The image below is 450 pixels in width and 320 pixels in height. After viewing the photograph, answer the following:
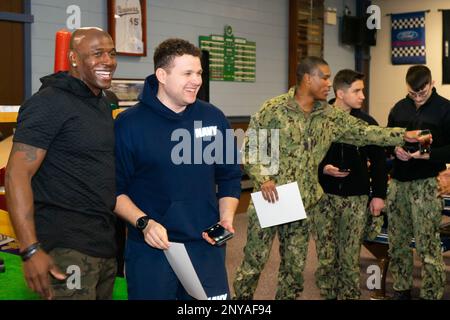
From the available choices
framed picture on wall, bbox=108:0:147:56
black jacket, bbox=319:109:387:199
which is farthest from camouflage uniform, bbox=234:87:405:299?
framed picture on wall, bbox=108:0:147:56

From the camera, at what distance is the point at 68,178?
6.73 ft

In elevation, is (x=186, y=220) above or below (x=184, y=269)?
above

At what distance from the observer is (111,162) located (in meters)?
2.20

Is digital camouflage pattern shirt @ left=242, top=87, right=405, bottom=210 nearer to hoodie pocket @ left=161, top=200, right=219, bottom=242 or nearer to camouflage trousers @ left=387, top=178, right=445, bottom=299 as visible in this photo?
camouflage trousers @ left=387, top=178, right=445, bottom=299

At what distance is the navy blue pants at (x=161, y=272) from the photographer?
2.34 m

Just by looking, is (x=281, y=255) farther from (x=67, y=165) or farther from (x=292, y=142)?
(x=67, y=165)

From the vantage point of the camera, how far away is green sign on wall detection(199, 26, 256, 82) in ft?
25.4

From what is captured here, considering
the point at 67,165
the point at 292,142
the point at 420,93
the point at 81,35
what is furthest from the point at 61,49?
the point at 420,93

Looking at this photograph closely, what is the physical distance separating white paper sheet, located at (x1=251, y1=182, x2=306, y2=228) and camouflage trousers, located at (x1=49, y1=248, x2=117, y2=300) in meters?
1.59

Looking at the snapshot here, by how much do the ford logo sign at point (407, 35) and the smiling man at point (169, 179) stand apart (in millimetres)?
8617

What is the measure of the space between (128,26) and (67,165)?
4.84m

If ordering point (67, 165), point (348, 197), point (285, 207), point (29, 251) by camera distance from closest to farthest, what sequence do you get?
point (29, 251), point (67, 165), point (285, 207), point (348, 197)

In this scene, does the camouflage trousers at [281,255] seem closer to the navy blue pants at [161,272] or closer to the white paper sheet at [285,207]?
the white paper sheet at [285,207]

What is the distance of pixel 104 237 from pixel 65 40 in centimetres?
92
